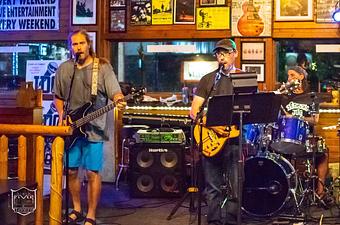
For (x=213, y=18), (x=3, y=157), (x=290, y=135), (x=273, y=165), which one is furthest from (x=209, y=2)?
(x=3, y=157)

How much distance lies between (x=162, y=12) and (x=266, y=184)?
122 inches

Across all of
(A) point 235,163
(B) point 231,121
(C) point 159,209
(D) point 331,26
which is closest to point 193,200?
(C) point 159,209

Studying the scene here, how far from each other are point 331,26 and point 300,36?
1.35 ft

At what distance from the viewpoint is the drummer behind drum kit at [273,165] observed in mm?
6172

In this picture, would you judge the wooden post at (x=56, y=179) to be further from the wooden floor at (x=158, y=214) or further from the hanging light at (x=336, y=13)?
the hanging light at (x=336, y=13)

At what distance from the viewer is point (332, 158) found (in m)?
7.79

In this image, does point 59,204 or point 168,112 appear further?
point 168,112

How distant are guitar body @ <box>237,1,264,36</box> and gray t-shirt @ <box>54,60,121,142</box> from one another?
9.23 ft

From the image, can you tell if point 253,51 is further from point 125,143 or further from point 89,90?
point 89,90

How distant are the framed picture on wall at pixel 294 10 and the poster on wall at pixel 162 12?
1461 mm

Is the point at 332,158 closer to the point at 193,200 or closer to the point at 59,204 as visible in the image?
the point at 193,200

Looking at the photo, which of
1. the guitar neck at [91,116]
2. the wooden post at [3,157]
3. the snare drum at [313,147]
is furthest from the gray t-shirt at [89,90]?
the snare drum at [313,147]

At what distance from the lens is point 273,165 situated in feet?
20.3

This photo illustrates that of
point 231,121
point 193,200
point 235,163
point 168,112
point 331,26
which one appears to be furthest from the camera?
point 168,112
